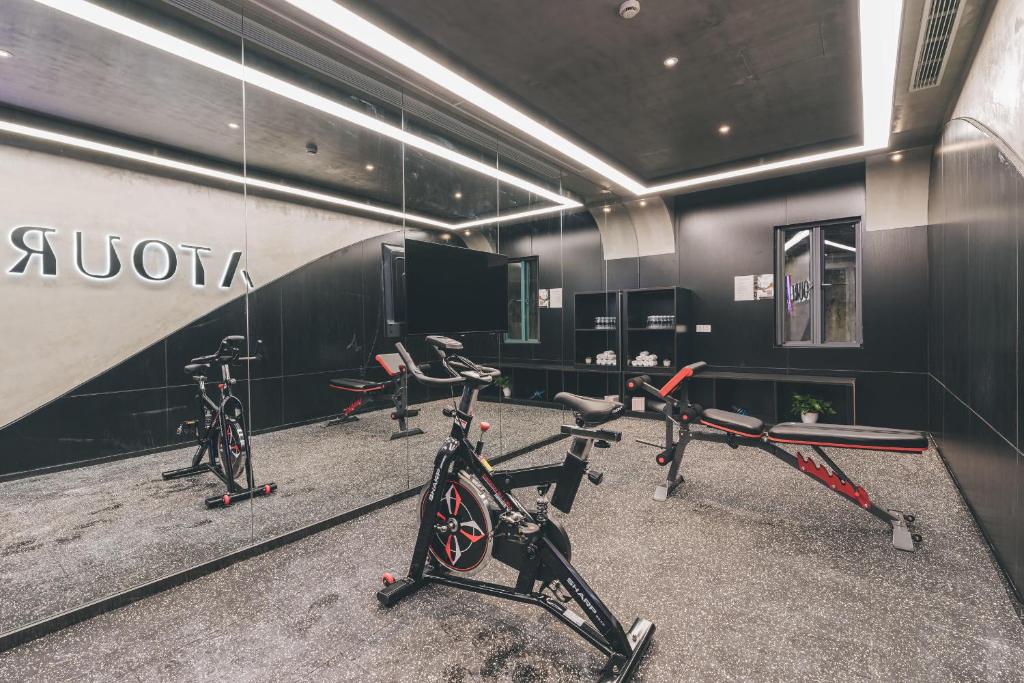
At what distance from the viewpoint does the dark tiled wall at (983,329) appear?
2.07 meters

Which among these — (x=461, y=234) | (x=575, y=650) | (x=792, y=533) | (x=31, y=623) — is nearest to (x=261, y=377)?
(x=31, y=623)

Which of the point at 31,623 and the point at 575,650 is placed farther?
the point at 31,623

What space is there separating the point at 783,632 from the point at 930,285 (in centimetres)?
462

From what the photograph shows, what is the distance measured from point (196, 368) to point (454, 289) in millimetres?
1845

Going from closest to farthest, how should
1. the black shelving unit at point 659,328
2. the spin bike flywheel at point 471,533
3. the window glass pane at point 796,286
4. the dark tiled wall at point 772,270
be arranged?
1. the spin bike flywheel at point 471,533
2. the dark tiled wall at point 772,270
3. the window glass pane at point 796,286
4. the black shelving unit at point 659,328

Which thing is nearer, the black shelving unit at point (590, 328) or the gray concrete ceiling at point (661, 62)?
the gray concrete ceiling at point (661, 62)

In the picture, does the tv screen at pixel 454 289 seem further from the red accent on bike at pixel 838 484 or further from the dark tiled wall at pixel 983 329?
the dark tiled wall at pixel 983 329

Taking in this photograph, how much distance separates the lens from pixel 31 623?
74.4 inches

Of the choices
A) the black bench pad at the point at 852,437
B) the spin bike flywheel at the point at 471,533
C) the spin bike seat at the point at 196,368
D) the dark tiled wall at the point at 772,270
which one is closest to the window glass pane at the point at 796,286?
the dark tiled wall at the point at 772,270

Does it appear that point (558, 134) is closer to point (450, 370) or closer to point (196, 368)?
point (450, 370)

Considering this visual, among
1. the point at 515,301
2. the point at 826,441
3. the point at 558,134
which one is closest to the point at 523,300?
the point at 515,301

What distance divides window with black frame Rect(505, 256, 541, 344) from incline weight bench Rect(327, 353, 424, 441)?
1.47 m

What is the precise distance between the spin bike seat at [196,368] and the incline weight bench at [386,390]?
70cm

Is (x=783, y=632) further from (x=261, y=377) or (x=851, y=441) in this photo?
(x=261, y=377)
